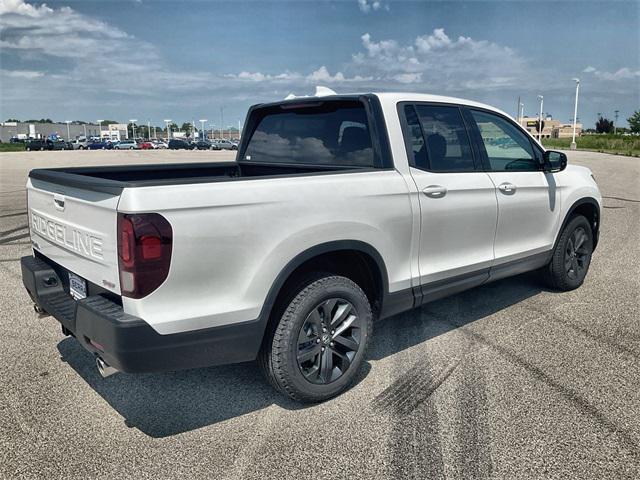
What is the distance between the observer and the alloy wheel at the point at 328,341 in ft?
10.6

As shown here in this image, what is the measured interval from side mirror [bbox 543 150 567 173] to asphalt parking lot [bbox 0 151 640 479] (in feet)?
4.35

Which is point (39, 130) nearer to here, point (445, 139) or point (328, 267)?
→ point (445, 139)

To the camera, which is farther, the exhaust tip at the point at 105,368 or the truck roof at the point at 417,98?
the truck roof at the point at 417,98

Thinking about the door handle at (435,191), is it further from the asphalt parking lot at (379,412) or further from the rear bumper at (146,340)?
the rear bumper at (146,340)

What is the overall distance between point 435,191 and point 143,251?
206cm

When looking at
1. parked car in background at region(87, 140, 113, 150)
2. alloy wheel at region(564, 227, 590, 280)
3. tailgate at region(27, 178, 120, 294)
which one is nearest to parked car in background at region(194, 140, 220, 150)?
parked car in background at region(87, 140, 113, 150)

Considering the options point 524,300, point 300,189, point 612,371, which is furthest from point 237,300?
point 524,300

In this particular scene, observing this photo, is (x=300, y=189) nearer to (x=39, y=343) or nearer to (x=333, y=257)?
(x=333, y=257)

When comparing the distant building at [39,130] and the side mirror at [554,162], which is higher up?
the distant building at [39,130]

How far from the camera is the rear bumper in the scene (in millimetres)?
2570

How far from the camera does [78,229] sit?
2947mm

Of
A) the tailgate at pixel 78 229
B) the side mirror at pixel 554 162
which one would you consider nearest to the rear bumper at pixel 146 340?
the tailgate at pixel 78 229

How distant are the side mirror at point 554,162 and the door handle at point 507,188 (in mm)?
627

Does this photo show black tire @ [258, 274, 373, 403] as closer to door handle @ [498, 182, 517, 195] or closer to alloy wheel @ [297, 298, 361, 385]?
alloy wheel @ [297, 298, 361, 385]
